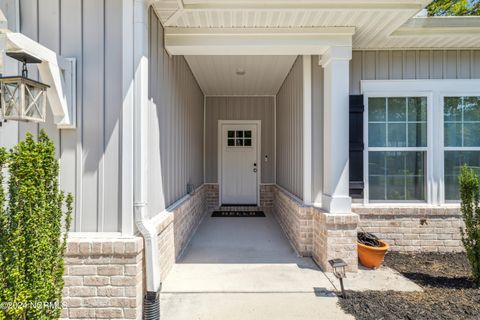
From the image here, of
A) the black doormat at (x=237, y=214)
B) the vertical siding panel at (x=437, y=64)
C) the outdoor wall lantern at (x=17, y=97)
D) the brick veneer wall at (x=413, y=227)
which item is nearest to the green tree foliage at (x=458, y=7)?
the vertical siding panel at (x=437, y=64)

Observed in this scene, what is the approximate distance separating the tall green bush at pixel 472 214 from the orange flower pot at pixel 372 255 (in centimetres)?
75

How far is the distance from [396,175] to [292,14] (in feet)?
8.29

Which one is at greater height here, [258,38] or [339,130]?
[258,38]

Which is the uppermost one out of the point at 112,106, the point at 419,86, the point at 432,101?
the point at 419,86

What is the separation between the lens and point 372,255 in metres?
2.99

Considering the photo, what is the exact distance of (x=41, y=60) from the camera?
1.82 meters

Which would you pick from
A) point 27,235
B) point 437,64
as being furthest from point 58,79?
point 437,64

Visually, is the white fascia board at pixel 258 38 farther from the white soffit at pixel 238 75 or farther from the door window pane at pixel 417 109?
the door window pane at pixel 417 109

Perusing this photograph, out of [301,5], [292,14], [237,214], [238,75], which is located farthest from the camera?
[237,214]

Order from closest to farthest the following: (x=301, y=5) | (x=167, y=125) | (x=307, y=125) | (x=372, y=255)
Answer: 1. (x=301, y=5)
2. (x=372, y=255)
3. (x=167, y=125)
4. (x=307, y=125)

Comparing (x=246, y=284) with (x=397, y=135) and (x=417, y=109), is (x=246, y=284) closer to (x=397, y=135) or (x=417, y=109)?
(x=397, y=135)

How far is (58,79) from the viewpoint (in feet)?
6.46

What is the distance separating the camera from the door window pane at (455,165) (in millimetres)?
3562

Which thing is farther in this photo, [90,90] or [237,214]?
[237,214]
